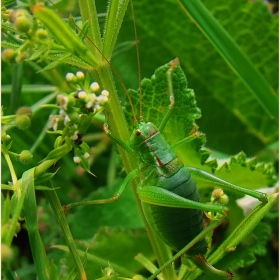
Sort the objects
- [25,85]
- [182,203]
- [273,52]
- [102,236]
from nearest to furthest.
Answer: [182,203]
[102,236]
[25,85]
[273,52]

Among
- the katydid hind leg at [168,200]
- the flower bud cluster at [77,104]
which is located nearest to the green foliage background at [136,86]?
the katydid hind leg at [168,200]

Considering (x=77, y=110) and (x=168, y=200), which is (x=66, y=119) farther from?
(x=168, y=200)

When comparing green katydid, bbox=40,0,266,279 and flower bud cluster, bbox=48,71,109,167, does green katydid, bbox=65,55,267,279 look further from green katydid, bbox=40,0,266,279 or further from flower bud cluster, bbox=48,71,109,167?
flower bud cluster, bbox=48,71,109,167

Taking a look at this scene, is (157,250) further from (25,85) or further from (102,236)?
(25,85)

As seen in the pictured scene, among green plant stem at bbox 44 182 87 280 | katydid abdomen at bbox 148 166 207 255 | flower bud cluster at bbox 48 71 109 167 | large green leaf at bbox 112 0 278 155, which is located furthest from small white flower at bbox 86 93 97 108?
large green leaf at bbox 112 0 278 155

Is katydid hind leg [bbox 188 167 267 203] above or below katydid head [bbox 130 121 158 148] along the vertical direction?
below

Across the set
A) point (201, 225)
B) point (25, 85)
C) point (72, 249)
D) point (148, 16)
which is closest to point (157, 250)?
point (201, 225)

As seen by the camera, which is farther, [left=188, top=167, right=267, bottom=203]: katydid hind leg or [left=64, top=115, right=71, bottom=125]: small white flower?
[left=188, top=167, right=267, bottom=203]: katydid hind leg

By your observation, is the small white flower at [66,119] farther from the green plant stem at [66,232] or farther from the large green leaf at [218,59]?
the large green leaf at [218,59]
